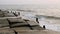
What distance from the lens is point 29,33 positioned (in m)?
5.91

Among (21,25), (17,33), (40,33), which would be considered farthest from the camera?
(21,25)

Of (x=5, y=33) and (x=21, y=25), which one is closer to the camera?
(x=5, y=33)

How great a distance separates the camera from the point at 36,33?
5988mm

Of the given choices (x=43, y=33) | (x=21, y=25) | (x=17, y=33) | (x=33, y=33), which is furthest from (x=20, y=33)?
(x=21, y=25)

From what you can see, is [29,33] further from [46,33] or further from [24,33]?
[46,33]

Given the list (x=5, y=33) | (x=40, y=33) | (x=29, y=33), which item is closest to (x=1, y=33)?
(x=5, y=33)

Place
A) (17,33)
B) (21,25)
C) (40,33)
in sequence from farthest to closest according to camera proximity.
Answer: (21,25), (40,33), (17,33)

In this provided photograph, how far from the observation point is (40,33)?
6.04 m

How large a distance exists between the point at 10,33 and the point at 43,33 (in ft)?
4.10

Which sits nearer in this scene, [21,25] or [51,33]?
[51,33]

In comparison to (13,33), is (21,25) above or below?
below

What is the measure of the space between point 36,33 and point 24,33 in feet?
1.47

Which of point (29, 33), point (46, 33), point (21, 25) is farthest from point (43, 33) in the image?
point (21, 25)

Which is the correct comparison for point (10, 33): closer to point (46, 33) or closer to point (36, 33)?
point (36, 33)
